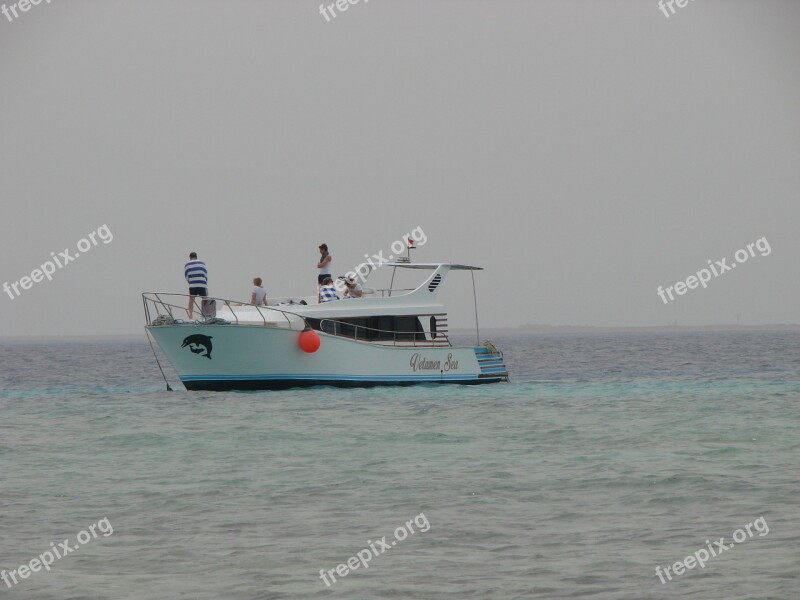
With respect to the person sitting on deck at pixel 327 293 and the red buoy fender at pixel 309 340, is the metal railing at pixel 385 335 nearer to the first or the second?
the person sitting on deck at pixel 327 293

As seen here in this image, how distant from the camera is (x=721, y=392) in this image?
3081 cm

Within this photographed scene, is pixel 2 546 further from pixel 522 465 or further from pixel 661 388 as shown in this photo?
pixel 661 388

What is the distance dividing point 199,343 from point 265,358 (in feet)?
5.33

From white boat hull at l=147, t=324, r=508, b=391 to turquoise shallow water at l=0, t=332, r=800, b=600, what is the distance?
285 cm

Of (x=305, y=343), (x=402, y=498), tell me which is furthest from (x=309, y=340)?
(x=402, y=498)

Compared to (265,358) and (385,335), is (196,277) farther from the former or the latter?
(385,335)

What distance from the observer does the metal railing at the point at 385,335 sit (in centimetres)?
2933

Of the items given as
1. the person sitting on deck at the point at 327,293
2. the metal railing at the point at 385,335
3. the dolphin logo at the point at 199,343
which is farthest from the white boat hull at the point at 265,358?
the person sitting on deck at the point at 327,293

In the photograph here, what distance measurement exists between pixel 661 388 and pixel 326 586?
998 inches

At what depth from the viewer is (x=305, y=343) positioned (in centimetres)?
2791

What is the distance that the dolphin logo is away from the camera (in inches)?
1086

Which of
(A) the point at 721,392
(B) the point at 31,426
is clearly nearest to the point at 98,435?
(B) the point at 31,426

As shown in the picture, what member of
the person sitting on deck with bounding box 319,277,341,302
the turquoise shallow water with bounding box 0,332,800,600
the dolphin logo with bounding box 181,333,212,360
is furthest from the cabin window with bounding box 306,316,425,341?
the turquoise shallow water with bounding box 0,332,800,600

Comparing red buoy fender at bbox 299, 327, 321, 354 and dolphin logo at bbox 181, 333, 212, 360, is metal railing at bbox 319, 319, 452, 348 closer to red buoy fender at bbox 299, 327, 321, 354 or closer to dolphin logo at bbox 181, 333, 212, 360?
red buoy fender at bbox 299, 327, 321, 354
